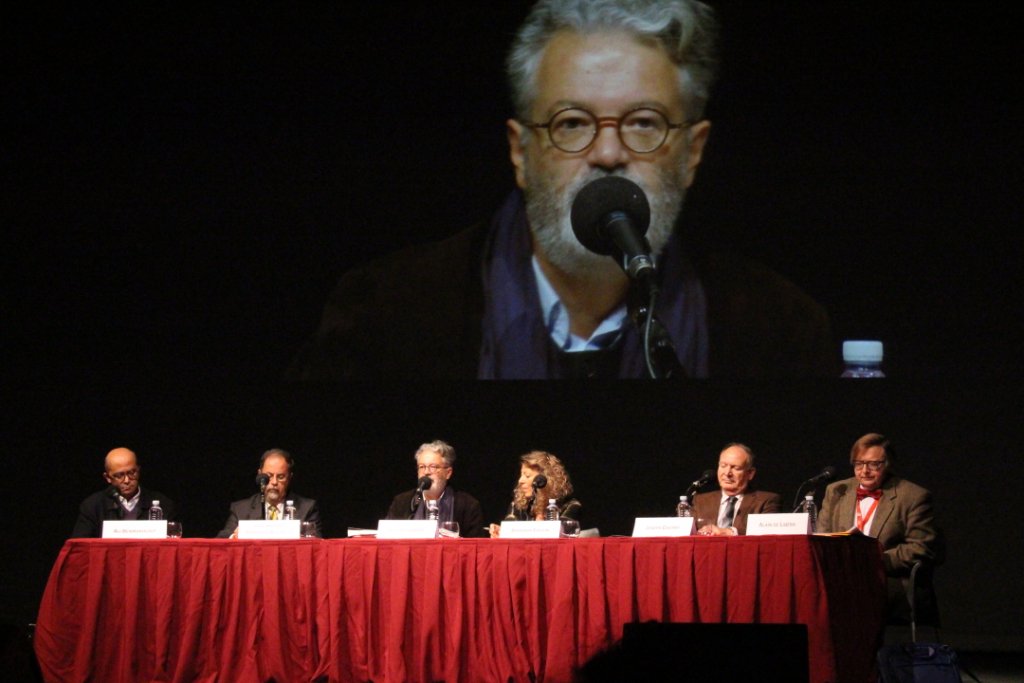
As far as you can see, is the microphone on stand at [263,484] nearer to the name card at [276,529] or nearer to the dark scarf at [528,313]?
the name card at [276,529]

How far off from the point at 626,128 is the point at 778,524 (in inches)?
105

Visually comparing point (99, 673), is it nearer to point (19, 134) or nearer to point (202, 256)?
point (202, 256)

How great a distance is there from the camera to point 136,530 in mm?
4918

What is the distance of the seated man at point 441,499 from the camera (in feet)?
19.0

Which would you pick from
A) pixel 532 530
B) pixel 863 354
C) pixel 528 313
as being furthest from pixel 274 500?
pixel 863 354

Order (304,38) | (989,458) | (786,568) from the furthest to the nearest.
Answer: (304,38)
(989,458)
(786,568)

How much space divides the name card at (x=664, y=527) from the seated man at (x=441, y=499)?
1.20m

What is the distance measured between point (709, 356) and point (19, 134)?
12.9 ft

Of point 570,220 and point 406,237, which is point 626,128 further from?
point 406,237

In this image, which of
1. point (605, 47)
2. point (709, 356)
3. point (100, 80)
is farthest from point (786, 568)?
point (100, 80)

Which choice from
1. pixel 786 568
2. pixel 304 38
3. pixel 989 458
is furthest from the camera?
pixel 304 38

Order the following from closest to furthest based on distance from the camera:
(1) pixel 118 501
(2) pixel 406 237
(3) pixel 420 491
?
1. (3) pixel 420 491
2. (1) pixel 118 501
3. (2) pixel 406 237

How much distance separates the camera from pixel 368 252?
22.6ft

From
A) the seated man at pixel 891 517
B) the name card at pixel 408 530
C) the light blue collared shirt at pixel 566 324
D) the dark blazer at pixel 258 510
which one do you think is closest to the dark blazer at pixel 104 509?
the dark blazer at pixel 258 510
